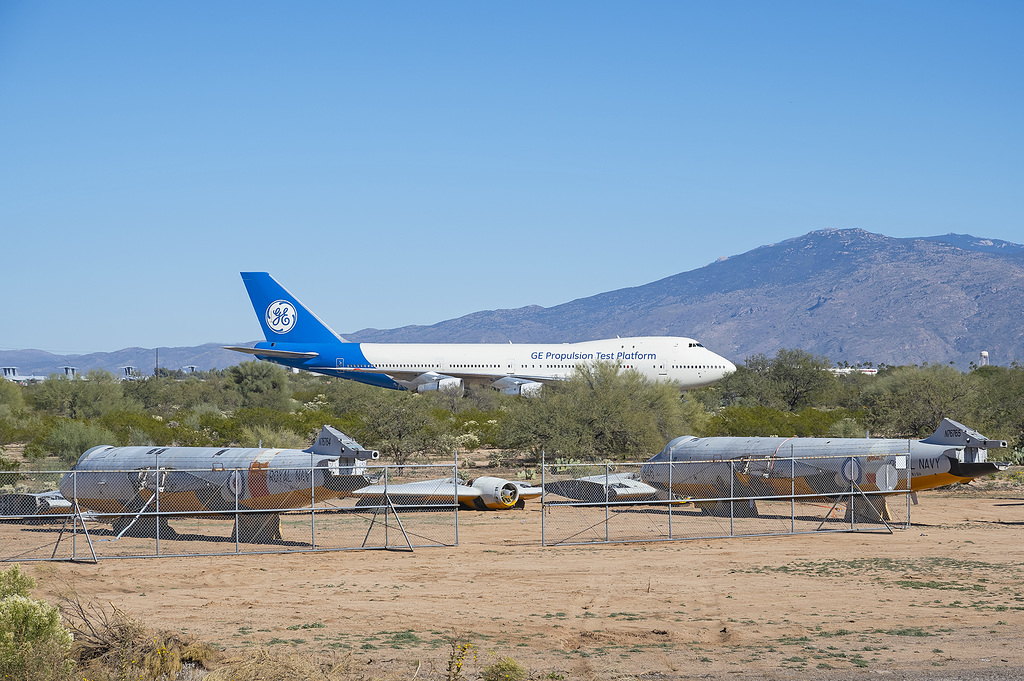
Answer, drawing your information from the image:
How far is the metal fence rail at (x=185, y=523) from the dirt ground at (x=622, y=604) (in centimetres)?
101

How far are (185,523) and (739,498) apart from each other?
12.3 metres

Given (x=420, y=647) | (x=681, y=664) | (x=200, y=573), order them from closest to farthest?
(x=681, y=664) < (x=420, y=647) < (x=200, y=573)

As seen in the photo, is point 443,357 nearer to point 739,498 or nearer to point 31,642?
point 739,498

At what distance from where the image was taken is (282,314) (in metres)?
67.2

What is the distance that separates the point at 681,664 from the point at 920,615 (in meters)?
4.13

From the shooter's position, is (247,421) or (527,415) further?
(247,421)

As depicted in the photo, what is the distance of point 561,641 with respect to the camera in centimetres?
1213

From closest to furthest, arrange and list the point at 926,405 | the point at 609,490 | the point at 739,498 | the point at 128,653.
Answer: the point at 128,653 → the point at 739,498 → the point at 609,490 → the point at 926,405

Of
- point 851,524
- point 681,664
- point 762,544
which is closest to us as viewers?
point 681,664

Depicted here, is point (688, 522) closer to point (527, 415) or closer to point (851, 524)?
point (851, 524)

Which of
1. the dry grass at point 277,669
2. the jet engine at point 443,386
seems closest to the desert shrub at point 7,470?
the dry grass at point 277,669

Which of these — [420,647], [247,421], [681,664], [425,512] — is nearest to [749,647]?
[681,664]

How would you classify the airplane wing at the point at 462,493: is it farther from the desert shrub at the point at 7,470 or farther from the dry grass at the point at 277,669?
the dry grass at the point at 277,669

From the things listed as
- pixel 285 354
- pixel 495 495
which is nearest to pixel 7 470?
pixel 495 495
